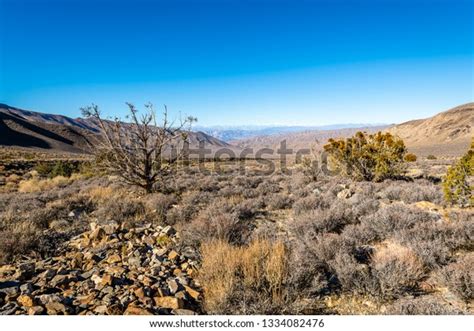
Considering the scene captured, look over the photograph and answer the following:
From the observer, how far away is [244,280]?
304 cm

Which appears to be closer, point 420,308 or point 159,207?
point 420,308

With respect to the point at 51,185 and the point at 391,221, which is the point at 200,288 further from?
the point at 51,185

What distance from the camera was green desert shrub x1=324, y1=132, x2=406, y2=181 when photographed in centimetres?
1144

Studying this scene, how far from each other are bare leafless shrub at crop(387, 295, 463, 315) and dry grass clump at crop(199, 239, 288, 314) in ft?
3.66

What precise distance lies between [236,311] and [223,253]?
2.43ft

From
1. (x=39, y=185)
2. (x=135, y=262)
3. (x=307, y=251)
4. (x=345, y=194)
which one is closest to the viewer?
(x=307, y=251)

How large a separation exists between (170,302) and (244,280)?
0.80 metres

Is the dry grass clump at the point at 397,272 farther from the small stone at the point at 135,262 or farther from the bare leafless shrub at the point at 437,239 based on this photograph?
the small stone at the point at 135,262

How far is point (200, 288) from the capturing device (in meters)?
3.21

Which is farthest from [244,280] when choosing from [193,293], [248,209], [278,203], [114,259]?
[278,203]

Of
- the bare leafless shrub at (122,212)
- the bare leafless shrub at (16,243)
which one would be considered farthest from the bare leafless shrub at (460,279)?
the bare leafless shrub at (16,243)

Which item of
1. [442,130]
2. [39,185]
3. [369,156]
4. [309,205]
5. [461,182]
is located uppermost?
[442,130]

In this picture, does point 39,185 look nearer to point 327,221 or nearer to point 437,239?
point 327,221
